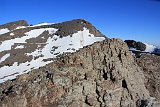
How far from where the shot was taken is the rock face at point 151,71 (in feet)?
170

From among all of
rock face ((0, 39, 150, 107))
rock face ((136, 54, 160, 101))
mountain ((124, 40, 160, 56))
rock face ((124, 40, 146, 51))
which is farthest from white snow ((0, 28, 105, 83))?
rock face ((124, 40, 146, 51))

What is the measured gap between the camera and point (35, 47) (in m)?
68.2

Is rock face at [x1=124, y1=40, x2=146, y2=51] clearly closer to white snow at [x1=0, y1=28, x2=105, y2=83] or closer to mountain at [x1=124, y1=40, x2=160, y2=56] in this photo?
mountain at [x1=124, y1=40, x2=160, y2=56]

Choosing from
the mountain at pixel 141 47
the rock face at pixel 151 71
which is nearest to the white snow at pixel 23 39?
the mountain at pixel 141 47

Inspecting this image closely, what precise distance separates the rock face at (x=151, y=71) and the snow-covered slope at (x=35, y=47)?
11.1 meters

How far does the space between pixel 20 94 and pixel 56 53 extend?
2150cm

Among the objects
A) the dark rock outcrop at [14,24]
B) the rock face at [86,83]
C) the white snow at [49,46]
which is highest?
the dark rock outcrop at [14,24]

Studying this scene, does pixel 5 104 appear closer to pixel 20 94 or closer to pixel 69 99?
pixel 20 94

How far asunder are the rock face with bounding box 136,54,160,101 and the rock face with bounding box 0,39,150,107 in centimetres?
351

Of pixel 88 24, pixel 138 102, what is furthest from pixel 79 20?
pixel 138 102

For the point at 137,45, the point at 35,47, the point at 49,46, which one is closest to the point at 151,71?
the point at 49,46

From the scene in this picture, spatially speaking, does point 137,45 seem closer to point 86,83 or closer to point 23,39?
point 23,39

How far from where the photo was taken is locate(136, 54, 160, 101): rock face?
170ft

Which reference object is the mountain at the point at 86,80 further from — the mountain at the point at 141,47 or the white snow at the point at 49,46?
the mountain at the point at 141,47
